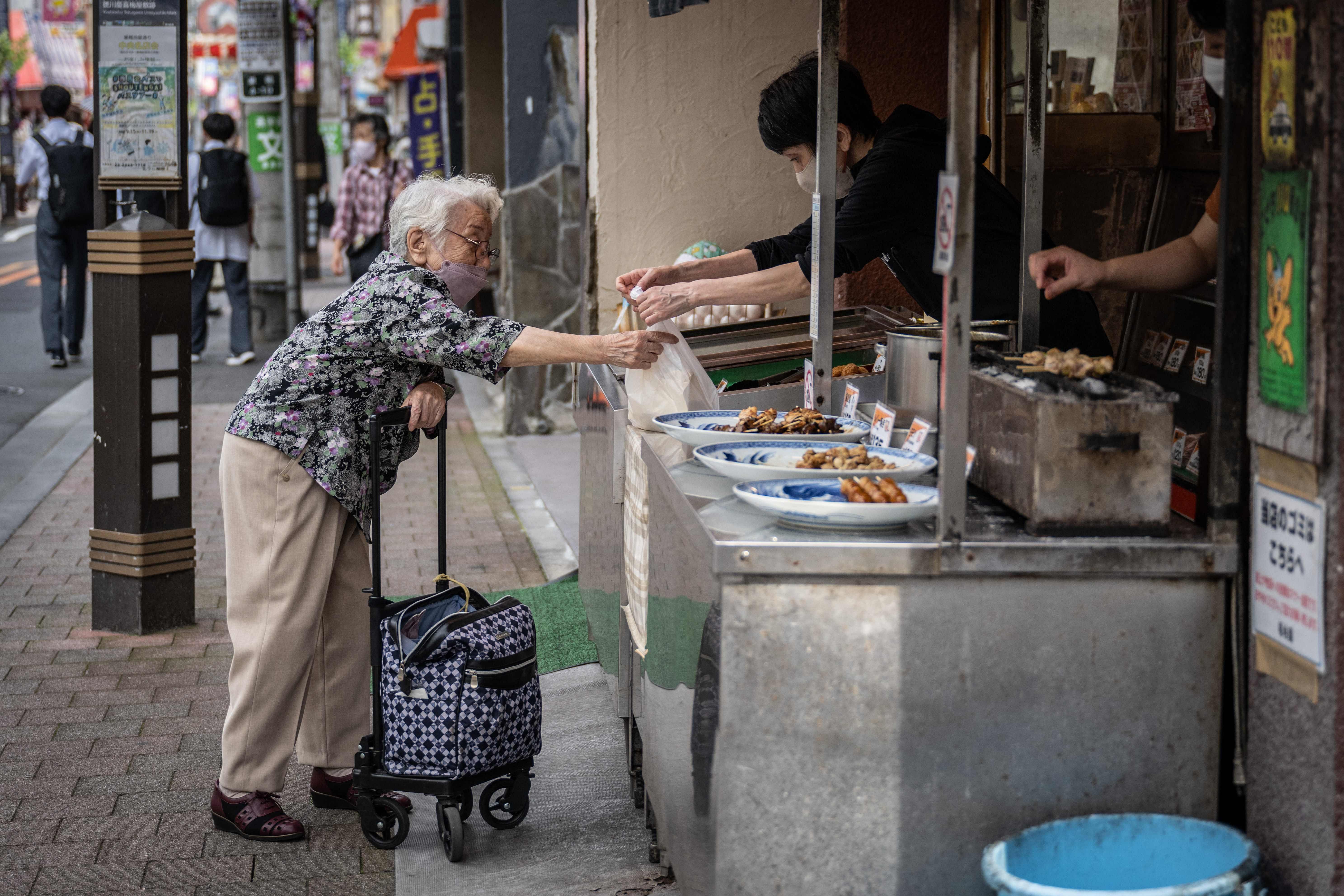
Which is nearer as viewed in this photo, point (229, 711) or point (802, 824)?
point (802, 824)

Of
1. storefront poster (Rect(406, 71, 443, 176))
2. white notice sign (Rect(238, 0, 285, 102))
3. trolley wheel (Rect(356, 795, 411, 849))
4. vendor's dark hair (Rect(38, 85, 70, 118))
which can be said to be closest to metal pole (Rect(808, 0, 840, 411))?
trolley wheel (Rect(356, 795, 411, 849))

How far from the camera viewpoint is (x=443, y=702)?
353cm

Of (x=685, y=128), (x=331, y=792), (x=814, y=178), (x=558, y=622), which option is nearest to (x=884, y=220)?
(x=814, y=178)

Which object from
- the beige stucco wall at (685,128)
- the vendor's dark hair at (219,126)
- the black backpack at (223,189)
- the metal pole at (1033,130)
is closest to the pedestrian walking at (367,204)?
the black backpack at (223,189)

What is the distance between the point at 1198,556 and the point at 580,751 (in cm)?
250

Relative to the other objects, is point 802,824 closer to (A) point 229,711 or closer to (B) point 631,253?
(A) point 229,711

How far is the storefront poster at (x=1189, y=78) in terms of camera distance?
4.16 metres

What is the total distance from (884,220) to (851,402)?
0.49m

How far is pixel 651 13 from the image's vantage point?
4371 millimetres

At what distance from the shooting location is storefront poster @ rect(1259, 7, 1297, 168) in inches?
90.9

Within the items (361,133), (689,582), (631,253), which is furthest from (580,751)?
(361,133)

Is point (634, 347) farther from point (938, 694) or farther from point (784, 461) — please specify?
point (938, 694)

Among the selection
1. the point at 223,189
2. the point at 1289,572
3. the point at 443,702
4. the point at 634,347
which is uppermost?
the point at 223,189

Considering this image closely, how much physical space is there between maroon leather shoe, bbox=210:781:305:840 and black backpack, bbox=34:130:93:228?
9.42m
